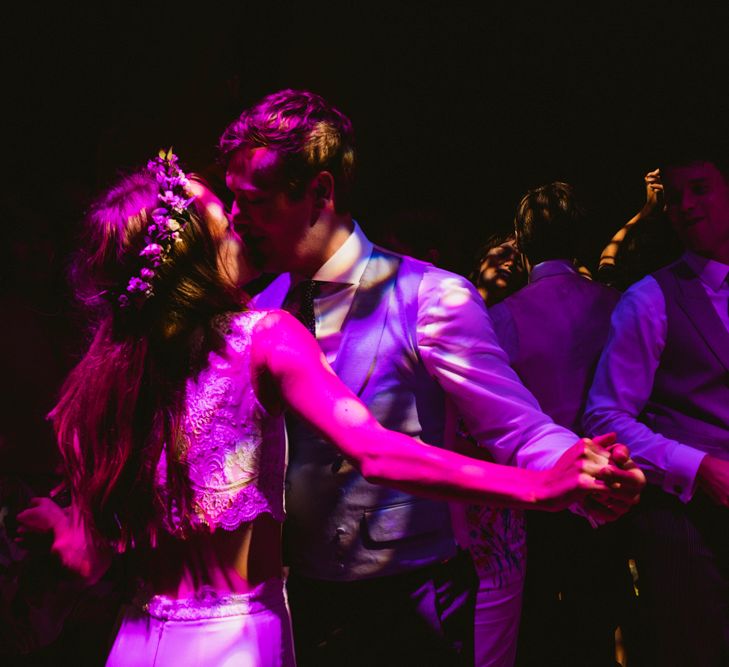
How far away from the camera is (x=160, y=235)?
1500 mm

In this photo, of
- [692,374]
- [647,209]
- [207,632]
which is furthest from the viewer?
[647,209]

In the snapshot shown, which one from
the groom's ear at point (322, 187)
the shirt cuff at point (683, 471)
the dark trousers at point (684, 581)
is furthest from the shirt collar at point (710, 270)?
the groom's ear at point (322, 187)

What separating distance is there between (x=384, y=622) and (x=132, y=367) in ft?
2.52

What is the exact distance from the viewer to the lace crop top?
1441 mm

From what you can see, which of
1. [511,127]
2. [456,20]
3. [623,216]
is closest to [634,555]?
[623,216]

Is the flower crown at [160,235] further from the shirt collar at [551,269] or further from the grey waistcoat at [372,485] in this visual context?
the shirt collar at [551,269]

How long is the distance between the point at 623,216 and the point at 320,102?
231 centimetres

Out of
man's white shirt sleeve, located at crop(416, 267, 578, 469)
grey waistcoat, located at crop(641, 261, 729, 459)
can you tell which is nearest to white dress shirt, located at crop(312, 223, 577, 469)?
man's white shirt sleeve, located at crop(416, 267, 578, 469)

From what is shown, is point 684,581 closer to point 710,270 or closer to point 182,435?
point 710,270

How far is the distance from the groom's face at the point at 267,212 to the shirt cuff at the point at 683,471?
1182mm

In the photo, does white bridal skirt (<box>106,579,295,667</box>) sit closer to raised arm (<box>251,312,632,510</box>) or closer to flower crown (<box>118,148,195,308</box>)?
raised arm (<box>251,312,632,510</box>)

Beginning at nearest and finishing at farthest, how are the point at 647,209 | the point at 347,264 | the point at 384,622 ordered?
the point at 384,622, the point at 347,264, the point at 647,209

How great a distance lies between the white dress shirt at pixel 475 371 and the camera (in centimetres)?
173

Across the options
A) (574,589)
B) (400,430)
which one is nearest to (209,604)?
(400,430)
